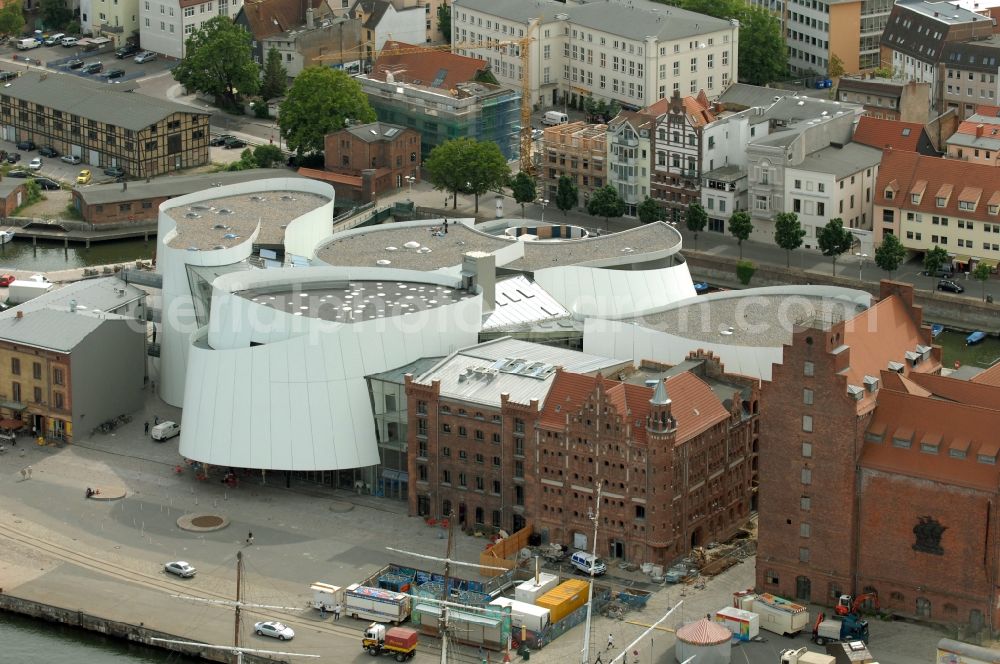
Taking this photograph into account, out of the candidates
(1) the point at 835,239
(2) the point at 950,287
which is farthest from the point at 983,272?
(1) the point at 835,239

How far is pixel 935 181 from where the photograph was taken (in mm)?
183500

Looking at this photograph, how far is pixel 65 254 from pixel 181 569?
64.7m

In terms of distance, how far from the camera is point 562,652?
127062mm

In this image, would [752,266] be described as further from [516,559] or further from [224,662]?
[224,662]

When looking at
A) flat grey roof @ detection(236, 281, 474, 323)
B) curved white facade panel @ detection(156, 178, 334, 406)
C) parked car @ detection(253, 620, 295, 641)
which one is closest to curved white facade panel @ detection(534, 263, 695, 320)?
flat grey roof @ detection(236, 281, 474, 323)

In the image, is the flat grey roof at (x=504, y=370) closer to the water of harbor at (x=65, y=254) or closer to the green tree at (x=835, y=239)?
the green tree at (x=835, y=239)

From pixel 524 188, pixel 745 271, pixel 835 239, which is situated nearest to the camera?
pixel 835 239

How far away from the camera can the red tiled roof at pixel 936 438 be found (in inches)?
4948

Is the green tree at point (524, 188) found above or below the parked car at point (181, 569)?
above

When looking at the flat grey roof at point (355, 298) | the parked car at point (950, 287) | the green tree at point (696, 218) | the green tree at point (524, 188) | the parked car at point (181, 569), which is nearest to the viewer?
the parked car at point (181, 569)

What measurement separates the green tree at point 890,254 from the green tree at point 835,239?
105 inches

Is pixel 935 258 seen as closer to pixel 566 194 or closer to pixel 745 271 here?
pixel 745 271

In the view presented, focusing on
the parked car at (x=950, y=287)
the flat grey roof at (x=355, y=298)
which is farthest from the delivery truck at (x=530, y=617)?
the parked car at (x=950, y=287)

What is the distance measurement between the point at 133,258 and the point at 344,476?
170 ft
